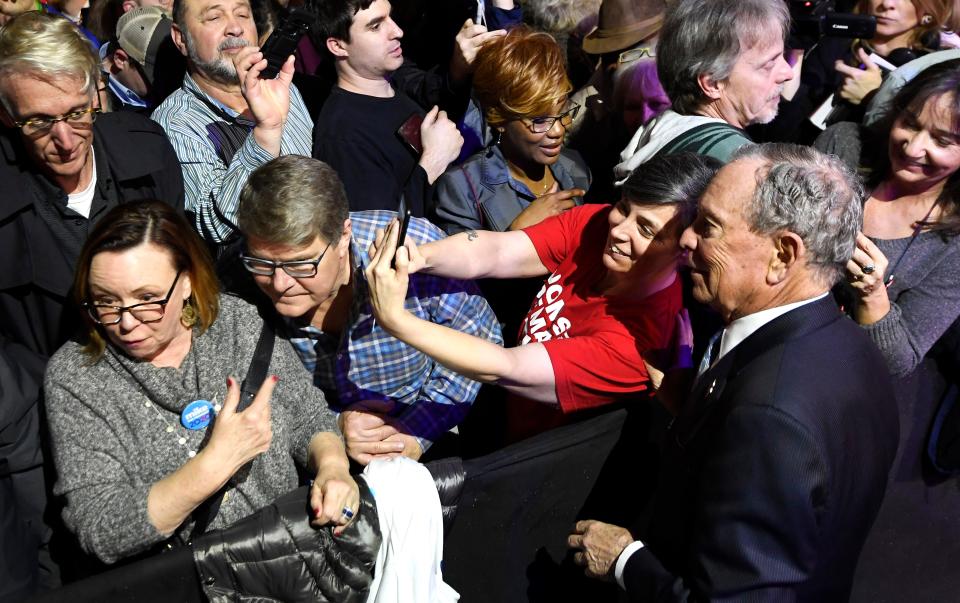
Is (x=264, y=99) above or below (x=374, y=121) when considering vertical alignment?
above

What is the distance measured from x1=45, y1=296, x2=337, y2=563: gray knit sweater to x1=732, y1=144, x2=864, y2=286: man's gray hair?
1299mm

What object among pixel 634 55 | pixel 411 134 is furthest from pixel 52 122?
pixel 634 55

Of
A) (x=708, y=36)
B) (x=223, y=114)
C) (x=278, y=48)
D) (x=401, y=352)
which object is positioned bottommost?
(x=401, y=352)

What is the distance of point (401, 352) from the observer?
8.55 ft

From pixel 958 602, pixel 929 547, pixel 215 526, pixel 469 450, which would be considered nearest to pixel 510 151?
pixel 469 450

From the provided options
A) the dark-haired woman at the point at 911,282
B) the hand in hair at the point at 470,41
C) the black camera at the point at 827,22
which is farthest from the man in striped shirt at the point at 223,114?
the black camera at the point at 827,22

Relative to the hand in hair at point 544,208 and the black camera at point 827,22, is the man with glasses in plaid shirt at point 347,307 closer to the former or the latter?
the hand in hair at point 544,208

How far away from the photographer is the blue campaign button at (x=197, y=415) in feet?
6.99

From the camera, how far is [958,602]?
10.6 ft

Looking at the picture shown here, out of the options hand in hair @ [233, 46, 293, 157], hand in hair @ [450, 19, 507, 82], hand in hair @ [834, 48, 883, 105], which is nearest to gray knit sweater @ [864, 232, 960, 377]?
hand in hair @ [834, 48, 883, 105]

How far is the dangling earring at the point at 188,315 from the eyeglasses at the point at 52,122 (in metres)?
0.72

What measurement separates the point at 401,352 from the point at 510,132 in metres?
1.10

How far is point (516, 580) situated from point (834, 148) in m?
1.81

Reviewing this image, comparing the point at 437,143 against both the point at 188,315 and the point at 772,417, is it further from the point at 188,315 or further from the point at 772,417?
the point at 772,417
